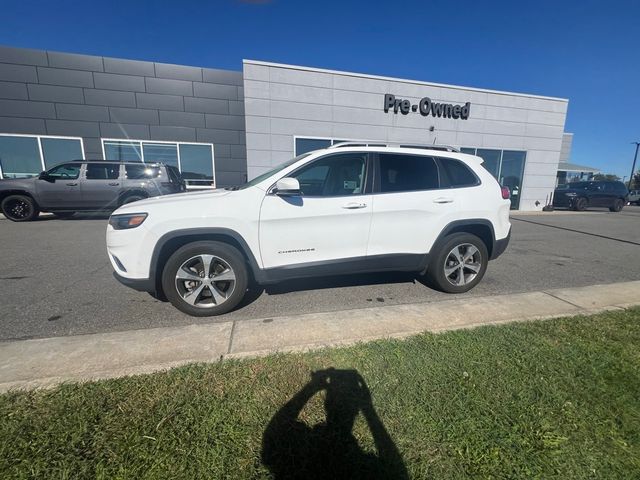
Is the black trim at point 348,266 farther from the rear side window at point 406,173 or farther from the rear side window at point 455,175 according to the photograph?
the rear side window at point 455,175

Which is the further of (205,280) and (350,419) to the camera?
(205,280)

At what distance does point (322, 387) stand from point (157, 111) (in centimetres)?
1333

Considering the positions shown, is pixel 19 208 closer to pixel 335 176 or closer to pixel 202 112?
pixel 202 112

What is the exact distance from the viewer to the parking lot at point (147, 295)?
3277mm

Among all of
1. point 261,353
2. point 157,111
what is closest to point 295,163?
point 261,353

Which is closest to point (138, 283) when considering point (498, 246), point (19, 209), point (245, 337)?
point (245, 337)

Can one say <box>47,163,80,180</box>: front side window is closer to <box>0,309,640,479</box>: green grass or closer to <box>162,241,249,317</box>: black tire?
<box>162,241,249,317</box>: black tire

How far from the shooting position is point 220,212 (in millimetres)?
3127

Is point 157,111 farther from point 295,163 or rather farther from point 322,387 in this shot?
point 322,387

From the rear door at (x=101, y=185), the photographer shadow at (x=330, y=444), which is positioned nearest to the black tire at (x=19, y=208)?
the rear door at (x=101, y=185)

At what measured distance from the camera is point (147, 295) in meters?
3.91

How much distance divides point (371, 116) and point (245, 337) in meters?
12.3

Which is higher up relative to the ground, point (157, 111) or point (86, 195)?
point (157, 111)

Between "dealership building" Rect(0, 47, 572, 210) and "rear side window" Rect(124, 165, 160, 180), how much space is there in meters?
3.02
